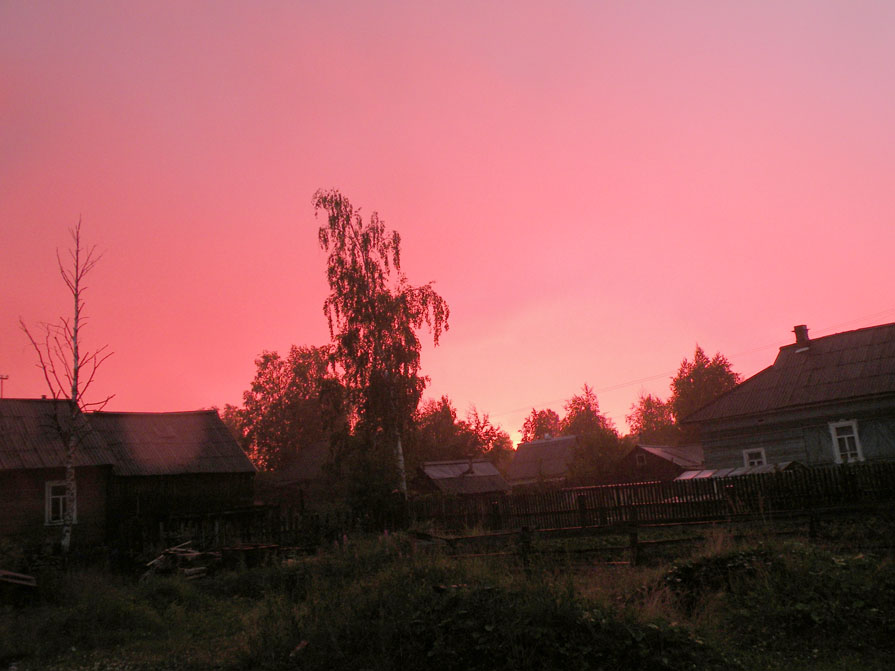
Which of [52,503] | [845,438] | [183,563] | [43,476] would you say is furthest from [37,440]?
[845,438]

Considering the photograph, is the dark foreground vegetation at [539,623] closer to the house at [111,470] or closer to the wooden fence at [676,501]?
the wooden fence at [676,501]

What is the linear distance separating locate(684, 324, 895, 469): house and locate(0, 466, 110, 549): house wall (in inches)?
976

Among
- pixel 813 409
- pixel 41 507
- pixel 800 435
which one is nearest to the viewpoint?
pixel 41 507

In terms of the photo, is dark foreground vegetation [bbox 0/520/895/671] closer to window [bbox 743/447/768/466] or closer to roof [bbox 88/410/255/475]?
roof [bbox 88/410/255/475]

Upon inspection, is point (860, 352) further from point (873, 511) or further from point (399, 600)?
point (399, 600)

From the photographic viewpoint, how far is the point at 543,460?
60562 mm

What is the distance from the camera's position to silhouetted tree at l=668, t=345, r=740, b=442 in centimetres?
7156

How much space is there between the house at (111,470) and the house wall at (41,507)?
30mm

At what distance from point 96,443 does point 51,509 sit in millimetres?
3225

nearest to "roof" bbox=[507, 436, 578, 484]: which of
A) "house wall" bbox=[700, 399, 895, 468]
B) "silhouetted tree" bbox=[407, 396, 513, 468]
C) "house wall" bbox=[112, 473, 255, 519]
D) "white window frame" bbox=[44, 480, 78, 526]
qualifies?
"silhouetted tree" bbox=[407, 396, 513, 468]

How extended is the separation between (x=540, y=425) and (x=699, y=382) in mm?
49641

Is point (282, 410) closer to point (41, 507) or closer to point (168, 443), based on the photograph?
point (168, 443)

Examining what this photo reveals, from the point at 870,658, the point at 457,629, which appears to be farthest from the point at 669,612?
the point at 457,629

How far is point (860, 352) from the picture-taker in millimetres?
28516
